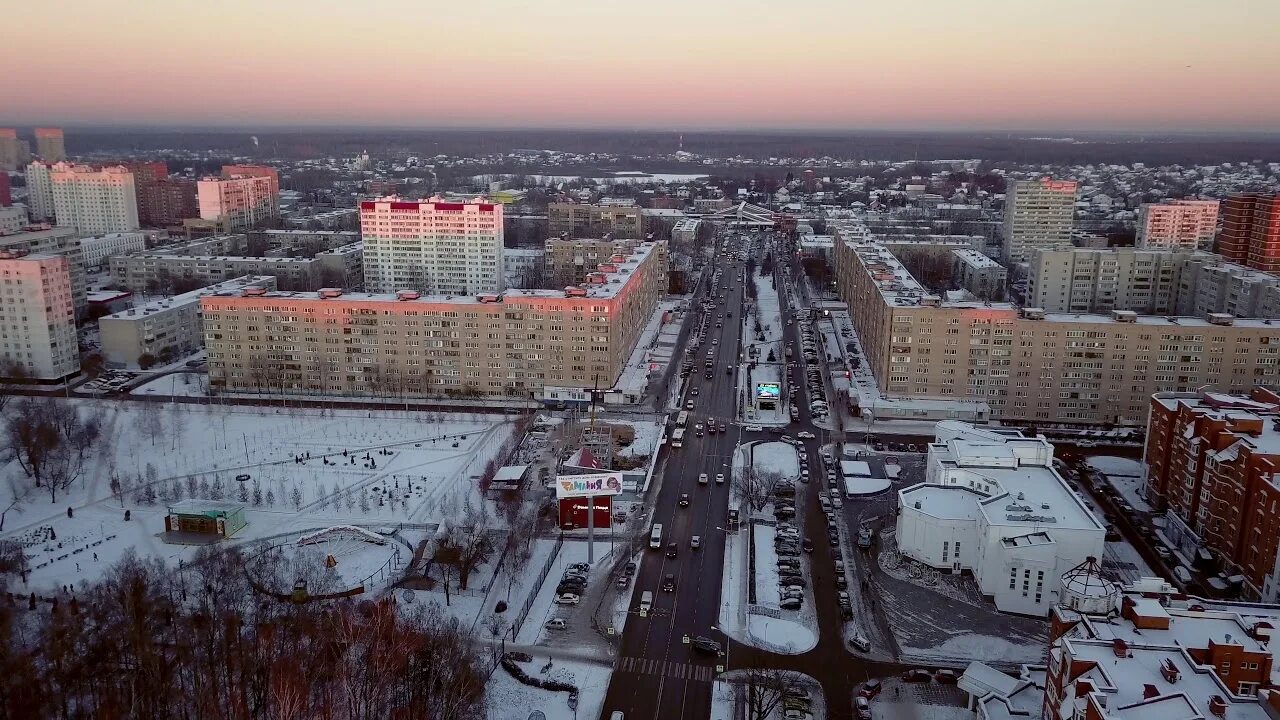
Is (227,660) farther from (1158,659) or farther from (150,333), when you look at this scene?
(150,333)

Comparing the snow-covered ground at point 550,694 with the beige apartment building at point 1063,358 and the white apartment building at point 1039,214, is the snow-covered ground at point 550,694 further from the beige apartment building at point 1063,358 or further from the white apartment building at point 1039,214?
the white apartment building at point 1039,214

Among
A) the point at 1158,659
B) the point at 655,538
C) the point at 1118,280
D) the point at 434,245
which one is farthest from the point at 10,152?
the point at 1158,659

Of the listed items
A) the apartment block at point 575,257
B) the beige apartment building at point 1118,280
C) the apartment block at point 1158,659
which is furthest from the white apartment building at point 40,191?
the apartment block at point 1158,659

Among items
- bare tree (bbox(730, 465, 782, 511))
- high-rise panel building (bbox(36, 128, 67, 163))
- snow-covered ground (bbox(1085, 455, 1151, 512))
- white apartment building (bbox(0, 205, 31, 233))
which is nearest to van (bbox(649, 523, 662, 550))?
bare tree (bbox(730, 465, 782, 511))

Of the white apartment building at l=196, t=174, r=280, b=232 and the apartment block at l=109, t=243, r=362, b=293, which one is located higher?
the white apartment building at l=196, t=174, r=280, b=232

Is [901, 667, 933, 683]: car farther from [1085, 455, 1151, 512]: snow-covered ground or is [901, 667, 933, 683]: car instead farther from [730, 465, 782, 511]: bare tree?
[1085, 455, 1151, 512]: snow-covered ground
